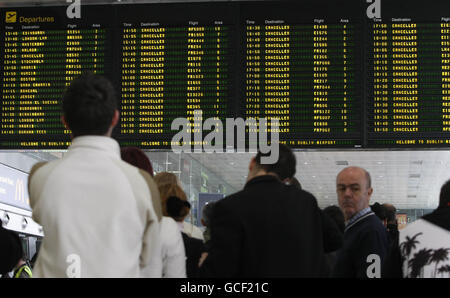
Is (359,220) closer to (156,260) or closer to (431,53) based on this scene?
(156,260)

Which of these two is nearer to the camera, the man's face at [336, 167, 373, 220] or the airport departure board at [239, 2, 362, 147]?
the man's face at [336, 167, 373, 220]

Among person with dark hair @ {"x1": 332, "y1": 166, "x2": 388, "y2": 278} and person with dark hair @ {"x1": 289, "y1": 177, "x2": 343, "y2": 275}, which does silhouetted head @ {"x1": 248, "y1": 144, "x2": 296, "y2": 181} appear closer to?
person with dark hair @ {"x1": 289, "y1": 177, "x2": 343, "y2": 275}

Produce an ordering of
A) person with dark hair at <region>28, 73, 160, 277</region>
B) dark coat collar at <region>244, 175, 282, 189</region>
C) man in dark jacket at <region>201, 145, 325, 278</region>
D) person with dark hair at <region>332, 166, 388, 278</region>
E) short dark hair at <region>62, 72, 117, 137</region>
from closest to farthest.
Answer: person with dark hair at <region>28, 73, 160, 277</region> < short dark hair at <region>62, 72, 117, 137</region> < man in dark jacket at <region>201, 145, 325, 278</region> < dark coat collar at <region>244, 175, 282, 189</region> < person with dark hair at <region>332, 166, 388, 278</region>

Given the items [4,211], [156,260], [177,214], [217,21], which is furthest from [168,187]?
[4,211]

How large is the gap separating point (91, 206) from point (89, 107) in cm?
37

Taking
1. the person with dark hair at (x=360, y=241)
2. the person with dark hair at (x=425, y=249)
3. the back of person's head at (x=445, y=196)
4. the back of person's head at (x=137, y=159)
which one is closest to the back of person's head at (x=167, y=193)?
the back of person's head at (x=137, y=159)

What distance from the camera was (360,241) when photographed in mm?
3822

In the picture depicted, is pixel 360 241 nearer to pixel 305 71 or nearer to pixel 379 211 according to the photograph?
pixel 379 211

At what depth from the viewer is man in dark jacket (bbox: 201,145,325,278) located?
8.70 feet

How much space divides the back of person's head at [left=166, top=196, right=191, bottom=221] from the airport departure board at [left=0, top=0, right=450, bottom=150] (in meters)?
2.73

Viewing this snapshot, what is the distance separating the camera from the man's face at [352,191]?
416 centimetres

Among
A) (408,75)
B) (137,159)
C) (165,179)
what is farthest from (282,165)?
(408,75)

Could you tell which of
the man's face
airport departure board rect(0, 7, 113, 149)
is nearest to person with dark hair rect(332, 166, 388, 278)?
the man's face

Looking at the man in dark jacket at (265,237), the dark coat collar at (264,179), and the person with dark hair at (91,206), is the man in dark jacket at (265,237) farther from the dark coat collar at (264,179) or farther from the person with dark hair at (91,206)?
the person with dark hair at (91,206)
